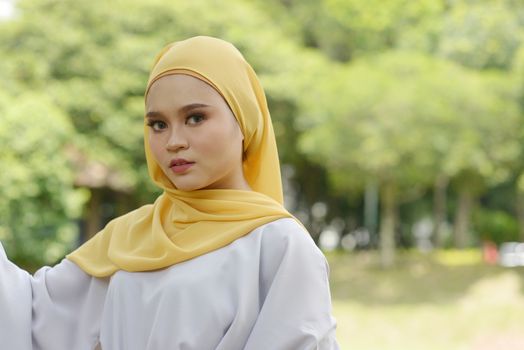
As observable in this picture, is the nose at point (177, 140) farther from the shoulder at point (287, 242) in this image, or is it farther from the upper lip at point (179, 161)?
the shoulder at point (287, 242)

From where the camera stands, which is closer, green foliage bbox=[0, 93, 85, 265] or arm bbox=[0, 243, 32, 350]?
arm bbox=[0, 243, 32, 350]

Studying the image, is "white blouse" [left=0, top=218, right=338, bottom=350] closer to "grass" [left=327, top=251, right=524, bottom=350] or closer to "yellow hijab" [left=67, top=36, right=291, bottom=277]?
"yellow hijab" [left=67, top=36, right=291, bottom=277]

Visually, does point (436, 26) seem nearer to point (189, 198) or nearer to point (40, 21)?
point (40, 21)

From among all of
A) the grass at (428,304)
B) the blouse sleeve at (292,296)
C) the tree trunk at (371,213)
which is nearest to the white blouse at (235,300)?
the blouse sleeve at (292,296)

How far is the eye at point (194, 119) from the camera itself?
62.6 inches

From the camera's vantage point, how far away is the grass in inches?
445

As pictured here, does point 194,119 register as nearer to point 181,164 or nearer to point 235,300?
point 181,164

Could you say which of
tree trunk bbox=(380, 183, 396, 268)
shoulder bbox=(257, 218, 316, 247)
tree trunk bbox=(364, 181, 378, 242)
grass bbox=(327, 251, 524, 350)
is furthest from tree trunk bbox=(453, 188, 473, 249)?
shoulder bbox=(257, 218, 316, 247)

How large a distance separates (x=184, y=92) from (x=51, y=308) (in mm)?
517

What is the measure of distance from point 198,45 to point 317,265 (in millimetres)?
408

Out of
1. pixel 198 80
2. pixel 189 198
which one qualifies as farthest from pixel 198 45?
pixel 189 198

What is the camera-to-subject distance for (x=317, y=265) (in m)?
1.57

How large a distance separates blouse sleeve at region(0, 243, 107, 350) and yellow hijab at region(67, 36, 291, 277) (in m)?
0.10

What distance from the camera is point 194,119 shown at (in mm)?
1594
